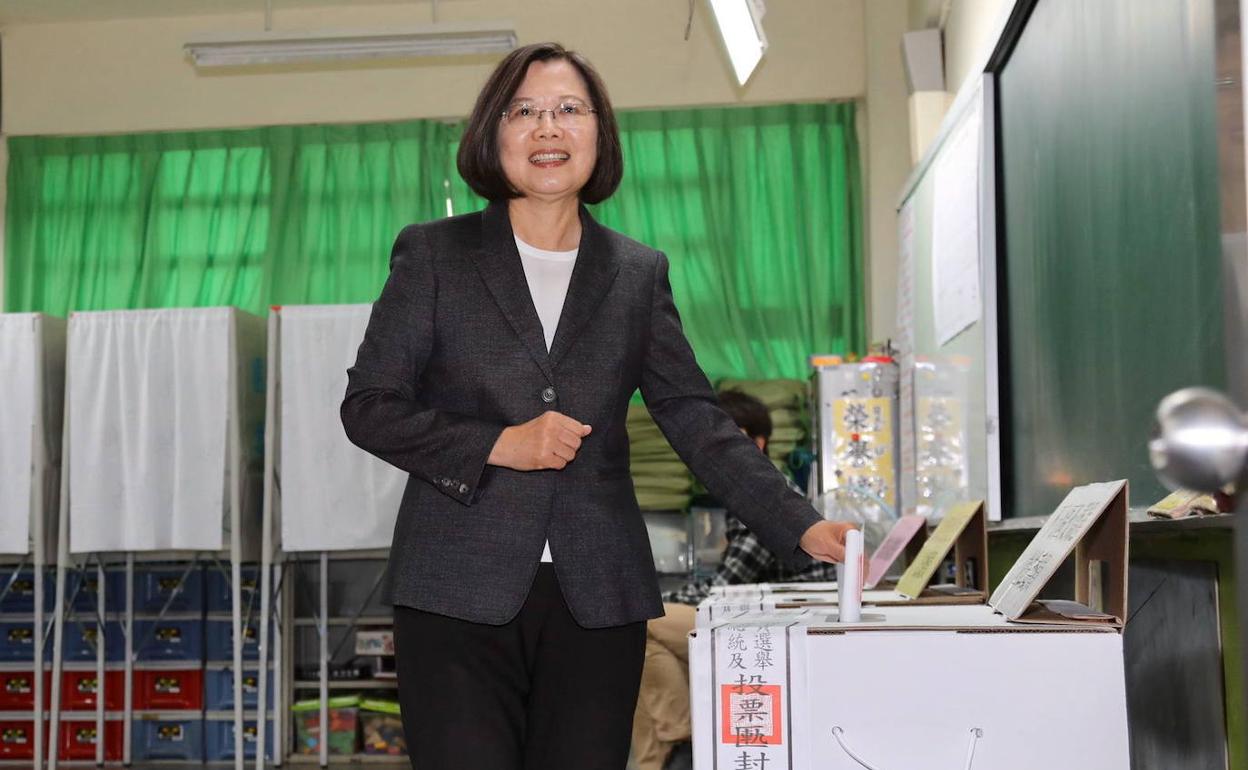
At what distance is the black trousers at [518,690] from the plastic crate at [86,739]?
539 cm

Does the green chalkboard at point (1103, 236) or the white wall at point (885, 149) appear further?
the white wall at point (885, 149)

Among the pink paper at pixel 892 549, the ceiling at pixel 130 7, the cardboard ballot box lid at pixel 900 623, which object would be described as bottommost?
the cardboard ballot box lid at pixel 900 623

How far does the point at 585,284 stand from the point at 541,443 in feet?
0.75

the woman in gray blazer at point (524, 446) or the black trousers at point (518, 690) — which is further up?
the woman in gray blazer at point (524, 446)

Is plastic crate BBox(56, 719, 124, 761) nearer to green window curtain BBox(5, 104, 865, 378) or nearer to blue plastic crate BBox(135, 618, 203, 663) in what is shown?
blue plastic crate BBox(135, 618, 203, 663)

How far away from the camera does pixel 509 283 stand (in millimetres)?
1492

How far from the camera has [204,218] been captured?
7.15 meters

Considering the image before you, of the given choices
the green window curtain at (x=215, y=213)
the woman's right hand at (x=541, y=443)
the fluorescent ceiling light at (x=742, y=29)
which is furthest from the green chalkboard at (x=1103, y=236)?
the green window curtain at (x=215, y=213)

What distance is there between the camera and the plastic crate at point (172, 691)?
623 cm

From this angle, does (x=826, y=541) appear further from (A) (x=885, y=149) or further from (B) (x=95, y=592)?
(B) (x=95, y=592)

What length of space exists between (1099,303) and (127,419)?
451 cm

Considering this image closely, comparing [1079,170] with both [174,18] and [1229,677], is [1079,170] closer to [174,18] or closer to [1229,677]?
[1229,677]

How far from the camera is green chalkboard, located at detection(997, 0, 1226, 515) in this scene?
1.77 meters

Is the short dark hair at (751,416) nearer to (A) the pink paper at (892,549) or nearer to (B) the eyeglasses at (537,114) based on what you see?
(A) the pink paper at (892,549)
